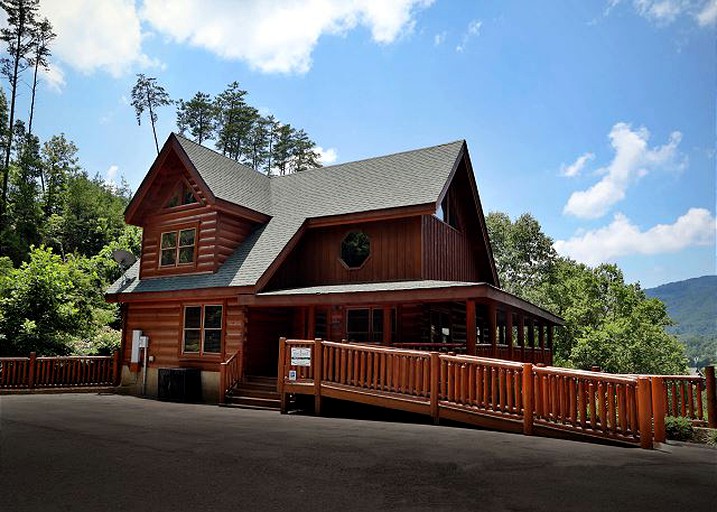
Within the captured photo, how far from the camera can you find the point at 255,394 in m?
14.0

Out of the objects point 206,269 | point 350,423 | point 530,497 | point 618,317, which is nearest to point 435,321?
point 350,423

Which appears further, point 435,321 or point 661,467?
point 435,321

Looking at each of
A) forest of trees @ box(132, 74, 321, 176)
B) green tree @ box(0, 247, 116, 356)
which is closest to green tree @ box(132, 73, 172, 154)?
forest of trees @ box(132, 74, 321, 176)

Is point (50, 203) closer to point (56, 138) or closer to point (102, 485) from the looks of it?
point (56, 138)

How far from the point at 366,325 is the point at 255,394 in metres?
3.71

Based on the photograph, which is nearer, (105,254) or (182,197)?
(182,197)

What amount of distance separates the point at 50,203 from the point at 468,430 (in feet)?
156

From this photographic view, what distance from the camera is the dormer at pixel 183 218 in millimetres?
16969

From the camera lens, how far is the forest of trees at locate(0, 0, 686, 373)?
2047 centimetres

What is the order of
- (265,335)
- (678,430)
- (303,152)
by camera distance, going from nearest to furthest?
(678,430) → (265,335) → (303,152)

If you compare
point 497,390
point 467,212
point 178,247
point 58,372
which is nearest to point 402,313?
point 497,390

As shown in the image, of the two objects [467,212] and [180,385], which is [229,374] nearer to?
[180,385]

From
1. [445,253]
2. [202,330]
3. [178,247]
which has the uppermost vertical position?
[178,247]

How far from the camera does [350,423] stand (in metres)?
9.98
